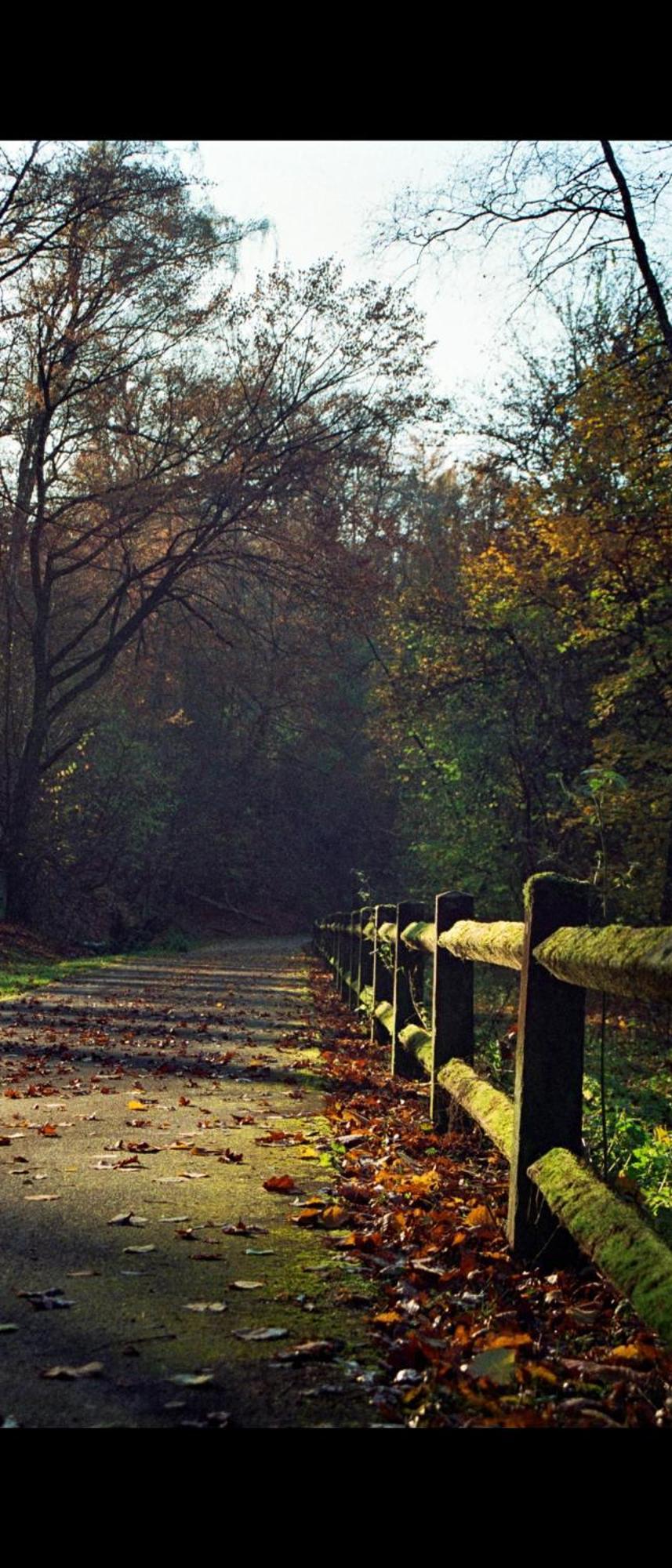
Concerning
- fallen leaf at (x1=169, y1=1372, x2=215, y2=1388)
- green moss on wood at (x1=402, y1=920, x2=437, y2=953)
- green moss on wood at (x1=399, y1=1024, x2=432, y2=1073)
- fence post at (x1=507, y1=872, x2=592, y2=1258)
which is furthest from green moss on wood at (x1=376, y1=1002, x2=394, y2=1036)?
fallen leaf at (x1=169, y1=1372, x2=215, y2=1388)

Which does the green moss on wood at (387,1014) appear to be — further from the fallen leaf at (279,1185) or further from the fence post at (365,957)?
the fallen leaf at (279,1185)

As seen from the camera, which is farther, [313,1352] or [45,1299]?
[45,1299]

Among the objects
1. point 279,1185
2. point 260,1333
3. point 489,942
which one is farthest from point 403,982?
point 260,1333

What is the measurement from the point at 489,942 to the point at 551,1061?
99 centimetres

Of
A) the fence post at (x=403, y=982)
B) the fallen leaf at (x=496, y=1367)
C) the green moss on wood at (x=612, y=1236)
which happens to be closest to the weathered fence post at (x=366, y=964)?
the fence post at (x=403, y=982)

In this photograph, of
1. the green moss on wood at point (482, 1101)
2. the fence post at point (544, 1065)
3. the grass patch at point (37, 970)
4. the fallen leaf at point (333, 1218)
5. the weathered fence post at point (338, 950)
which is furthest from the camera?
the weathered fence post at point (338, 950)

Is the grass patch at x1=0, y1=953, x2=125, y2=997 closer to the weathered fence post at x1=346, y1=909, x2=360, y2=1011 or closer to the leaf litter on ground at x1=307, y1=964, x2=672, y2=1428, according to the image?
the weathered fence post at x1=346, y1=909, x2=360, y2=1011

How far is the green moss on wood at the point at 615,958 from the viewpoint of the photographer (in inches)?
120

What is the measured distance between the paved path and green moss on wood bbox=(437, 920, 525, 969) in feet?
3.56

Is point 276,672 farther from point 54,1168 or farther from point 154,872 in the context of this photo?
point 54,1168

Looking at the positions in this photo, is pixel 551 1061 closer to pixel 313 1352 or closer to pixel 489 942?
pixel 489 942

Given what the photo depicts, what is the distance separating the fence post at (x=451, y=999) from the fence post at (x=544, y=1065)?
2.13 metres

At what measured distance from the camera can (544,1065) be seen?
438 cm
